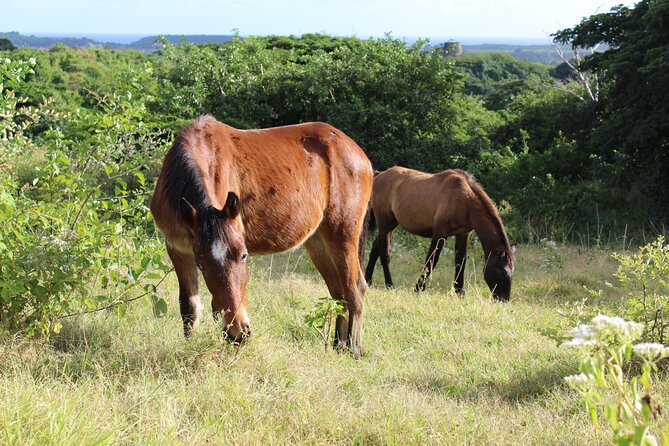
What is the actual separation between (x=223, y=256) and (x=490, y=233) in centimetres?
521

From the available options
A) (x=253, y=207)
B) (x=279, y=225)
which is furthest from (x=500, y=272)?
(x=253, y=207)

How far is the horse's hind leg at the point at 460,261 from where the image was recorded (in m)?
8.51

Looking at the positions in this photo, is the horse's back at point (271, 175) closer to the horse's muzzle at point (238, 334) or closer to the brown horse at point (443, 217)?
the horse's muzzle at point (238, 334)

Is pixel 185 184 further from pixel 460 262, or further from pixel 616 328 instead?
pixel 460 262

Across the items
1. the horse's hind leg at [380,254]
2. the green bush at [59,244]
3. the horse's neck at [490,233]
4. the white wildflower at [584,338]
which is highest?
the white wildflower at [584,338]

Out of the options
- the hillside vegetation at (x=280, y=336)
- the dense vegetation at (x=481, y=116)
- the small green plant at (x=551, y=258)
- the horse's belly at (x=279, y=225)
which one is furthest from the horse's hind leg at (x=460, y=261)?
the horse's belly at (x=279, y=225)

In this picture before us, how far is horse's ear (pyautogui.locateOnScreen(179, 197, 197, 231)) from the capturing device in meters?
3.72

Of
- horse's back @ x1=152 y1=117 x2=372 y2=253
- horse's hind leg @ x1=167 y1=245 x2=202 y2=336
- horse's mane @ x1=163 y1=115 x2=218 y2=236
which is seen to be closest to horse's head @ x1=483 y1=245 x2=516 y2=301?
horse's back @ x1=152 y1=117 x2=372 y2=253

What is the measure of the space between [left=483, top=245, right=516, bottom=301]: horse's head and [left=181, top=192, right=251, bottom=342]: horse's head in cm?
459

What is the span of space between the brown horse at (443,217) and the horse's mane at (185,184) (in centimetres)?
434

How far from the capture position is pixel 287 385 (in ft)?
12.7

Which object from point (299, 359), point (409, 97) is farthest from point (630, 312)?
point (409, 97)

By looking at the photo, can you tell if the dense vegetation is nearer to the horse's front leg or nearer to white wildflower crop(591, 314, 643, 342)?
the horse's front leg

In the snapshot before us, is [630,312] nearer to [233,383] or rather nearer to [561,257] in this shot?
[233,383]
